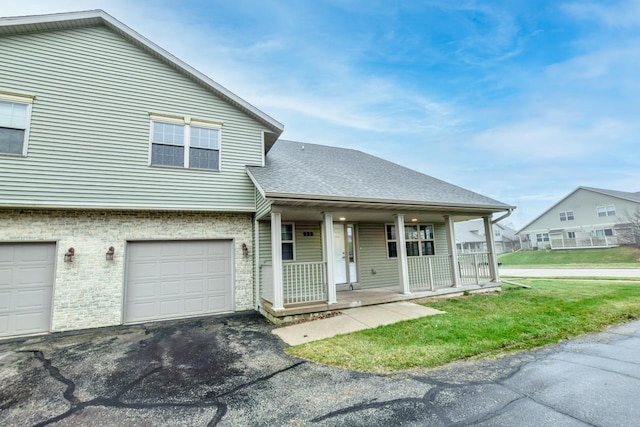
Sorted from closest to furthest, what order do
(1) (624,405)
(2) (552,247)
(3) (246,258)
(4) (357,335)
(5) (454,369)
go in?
(1) (624,405), (5) (454,369), (4) (357,335), (3) (246,258), (2) (552,247)

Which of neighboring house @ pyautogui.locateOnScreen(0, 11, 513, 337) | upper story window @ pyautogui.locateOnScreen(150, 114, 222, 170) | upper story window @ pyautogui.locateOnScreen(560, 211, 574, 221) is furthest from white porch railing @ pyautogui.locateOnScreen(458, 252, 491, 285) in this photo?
upper story window @ pyautogui.locateOnScreen(560, 211, 574, 221)

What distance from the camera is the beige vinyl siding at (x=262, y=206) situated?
6.65 meters

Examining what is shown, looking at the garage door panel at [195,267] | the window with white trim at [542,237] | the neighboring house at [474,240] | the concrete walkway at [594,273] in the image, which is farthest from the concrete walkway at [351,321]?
the window with white trim at [542,237]

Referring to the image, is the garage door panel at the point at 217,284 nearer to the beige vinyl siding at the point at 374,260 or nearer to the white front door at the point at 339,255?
the white front door at the point at 339,255

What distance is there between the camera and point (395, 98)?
71.8 feet

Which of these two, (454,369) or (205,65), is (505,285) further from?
(205,65)

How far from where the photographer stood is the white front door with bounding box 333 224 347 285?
958 cm

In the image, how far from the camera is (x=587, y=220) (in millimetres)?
29453

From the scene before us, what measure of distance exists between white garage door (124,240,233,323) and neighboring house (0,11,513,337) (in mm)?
27

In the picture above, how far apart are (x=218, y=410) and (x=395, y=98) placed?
2320 cm

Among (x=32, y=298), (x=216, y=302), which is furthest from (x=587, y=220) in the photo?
(x=32, y=298)

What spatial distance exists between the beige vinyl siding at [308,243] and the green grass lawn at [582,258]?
73.8 feet

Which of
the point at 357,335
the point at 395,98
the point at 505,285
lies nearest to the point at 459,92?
the point at 395,98

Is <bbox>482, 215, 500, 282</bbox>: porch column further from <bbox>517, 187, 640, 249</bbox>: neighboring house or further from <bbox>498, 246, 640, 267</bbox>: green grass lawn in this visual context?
<bbox>517, 187, 640, 249</bbox>: neighboring house
